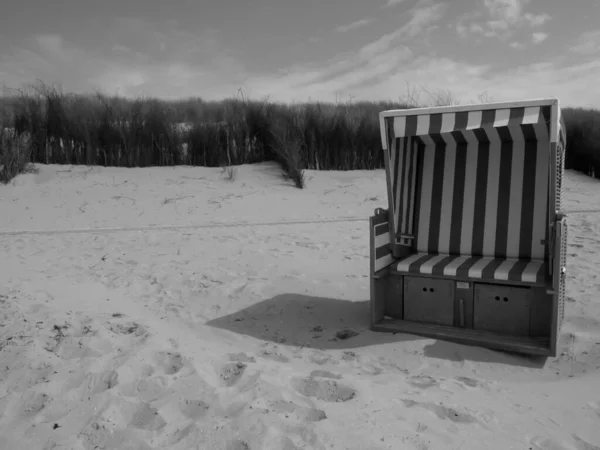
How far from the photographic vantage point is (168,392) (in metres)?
2.90

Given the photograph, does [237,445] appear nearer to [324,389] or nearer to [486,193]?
[324,389]

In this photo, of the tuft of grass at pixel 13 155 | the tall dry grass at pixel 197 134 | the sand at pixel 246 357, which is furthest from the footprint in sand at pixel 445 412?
the tuft of grass at pixel 13 155

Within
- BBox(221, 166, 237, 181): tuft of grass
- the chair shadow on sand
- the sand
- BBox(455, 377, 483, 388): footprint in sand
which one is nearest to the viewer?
the sand

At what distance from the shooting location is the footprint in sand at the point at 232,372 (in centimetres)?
307

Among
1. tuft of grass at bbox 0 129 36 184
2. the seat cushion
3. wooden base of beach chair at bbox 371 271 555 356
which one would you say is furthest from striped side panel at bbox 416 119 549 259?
tuft of grass at bbox 0 129 36 184

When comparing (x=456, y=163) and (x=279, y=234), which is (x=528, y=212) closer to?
(x=456, y=163)

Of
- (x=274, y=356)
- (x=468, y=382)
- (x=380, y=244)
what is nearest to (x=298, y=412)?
(x=274, y=356)

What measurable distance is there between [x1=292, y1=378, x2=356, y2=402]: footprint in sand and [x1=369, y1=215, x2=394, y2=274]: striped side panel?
136 centimetres

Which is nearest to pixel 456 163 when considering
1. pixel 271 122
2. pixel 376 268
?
pixel 376 268

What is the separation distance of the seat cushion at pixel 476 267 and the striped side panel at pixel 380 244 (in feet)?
0.35

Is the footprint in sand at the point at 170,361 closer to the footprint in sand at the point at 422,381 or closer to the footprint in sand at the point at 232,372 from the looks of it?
the footprint in sand at the point at 232,372

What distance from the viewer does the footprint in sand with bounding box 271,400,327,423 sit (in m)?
2.61

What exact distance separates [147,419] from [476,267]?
8.80ft

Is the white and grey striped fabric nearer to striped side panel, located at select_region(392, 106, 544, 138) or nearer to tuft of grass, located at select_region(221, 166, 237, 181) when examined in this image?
striped side panel, located at select_region(392, 106, 544, 138)
